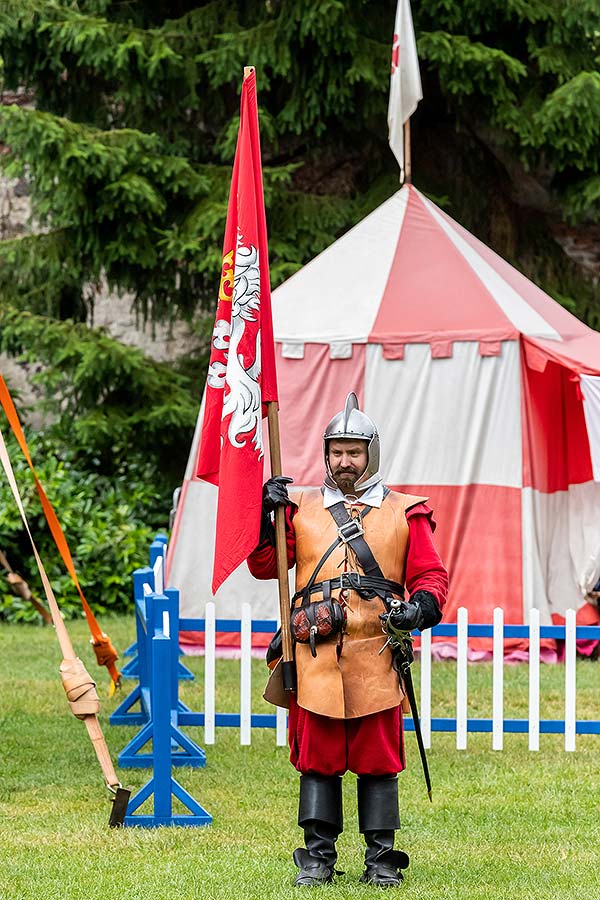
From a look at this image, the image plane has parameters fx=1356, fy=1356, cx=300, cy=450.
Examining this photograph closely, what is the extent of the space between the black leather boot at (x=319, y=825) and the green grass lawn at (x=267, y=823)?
0.07m

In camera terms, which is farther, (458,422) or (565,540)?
(565,540)

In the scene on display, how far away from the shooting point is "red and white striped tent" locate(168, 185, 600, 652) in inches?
355

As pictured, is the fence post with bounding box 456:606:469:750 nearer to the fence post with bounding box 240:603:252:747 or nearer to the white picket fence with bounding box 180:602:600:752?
the white picket fence with bounding box 180:602:600:752

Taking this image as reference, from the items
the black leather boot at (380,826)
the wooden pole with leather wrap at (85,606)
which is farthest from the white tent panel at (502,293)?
the black leather boot at (380,826)

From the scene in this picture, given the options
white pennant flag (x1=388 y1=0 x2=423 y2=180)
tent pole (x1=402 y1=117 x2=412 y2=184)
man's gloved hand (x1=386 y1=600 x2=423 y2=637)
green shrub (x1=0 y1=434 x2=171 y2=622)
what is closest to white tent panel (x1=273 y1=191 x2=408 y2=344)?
tent pole (x1=402 y1=117 x2=412 y2=184)

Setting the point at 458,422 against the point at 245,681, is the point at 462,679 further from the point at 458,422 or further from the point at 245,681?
the point at 458,422

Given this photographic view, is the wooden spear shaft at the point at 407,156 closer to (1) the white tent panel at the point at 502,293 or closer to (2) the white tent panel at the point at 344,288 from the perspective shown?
(2) the white tent panel at the point at 344,288

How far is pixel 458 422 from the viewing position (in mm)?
9180

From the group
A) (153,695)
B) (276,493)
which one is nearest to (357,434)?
(276,493)

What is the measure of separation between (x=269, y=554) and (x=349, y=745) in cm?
69

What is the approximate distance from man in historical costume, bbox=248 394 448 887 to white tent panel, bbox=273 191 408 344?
481 centimetres

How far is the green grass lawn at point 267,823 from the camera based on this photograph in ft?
14.5

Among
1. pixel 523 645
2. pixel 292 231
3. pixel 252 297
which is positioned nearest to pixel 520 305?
pixel 523 645

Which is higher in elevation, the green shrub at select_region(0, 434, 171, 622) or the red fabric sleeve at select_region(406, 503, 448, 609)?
the red fabric sleeve at select_region(406, 503, 448, 609)
